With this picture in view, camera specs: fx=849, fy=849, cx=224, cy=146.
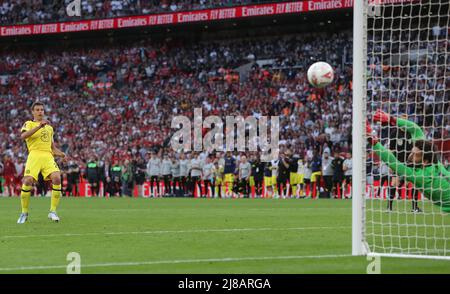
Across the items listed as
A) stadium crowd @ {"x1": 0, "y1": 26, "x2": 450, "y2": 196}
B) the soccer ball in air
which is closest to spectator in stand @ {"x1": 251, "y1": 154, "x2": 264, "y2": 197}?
stadium crowd @ {"x1": 0, "y1": 26, "x2": 450, "y2": 196}

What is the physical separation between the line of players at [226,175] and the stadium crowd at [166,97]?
79 millimetres

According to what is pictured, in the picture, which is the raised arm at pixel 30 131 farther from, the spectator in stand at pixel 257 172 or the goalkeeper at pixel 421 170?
the spectator in stand at pixel 257 172

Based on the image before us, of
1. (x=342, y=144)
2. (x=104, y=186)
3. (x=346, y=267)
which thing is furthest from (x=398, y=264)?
(x=104, y=186)

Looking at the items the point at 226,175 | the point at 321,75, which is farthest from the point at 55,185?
the point at 226,175

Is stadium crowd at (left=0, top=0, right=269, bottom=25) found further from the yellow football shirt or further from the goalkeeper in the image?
the goalkeeper

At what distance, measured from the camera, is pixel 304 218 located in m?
18.4

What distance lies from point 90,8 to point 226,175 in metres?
21.1

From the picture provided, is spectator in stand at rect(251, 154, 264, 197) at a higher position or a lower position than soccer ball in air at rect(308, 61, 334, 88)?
lower

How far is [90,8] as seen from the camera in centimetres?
5288

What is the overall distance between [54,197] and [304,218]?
17.6ft

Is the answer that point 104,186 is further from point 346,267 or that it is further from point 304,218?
point 346,267

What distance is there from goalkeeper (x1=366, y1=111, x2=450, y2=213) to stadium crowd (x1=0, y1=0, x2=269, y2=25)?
34.3 m

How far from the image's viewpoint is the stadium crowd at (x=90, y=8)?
49.2 metres

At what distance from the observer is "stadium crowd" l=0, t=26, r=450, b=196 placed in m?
38.8
